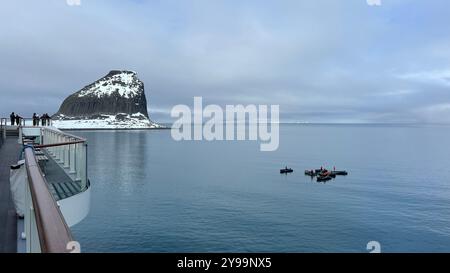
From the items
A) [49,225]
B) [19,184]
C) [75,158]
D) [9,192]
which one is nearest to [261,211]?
[75,158]

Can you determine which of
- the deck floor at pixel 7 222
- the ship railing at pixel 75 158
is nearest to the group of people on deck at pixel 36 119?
the ship railing at pixel 75 158

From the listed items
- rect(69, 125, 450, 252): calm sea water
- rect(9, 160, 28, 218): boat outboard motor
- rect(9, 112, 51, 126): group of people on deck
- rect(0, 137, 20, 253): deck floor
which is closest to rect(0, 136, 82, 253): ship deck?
rect(0, 137, 20, 253): deck floor

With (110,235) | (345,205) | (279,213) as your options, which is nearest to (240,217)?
(279,213)

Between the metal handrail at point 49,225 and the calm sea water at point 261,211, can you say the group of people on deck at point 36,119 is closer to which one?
the calm sea water at point 261,211

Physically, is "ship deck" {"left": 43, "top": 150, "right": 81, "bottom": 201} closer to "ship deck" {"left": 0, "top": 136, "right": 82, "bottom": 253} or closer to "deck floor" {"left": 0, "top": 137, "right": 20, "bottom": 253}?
"ship deck" {"left": 0, "top": 136, "right": 82, "bottom": 253}

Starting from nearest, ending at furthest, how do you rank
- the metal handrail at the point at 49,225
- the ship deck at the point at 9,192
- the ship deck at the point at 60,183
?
the metal handrail at the point at 49,225
the ship deck at the point at 9,192
the ship deck at the point at 60,183

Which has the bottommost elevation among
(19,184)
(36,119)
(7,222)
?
(7,222)

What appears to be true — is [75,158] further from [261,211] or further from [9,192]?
[261,211]

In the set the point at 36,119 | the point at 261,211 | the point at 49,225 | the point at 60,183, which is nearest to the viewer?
the point at 49,225

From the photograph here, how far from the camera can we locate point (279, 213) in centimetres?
3981

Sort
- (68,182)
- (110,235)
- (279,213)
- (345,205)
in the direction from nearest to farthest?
1. (68,182)
2. (110,235)
3. (279,213)
4. (345,205)

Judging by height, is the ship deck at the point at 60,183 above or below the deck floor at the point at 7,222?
above

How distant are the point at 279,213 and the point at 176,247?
15.3 meters
